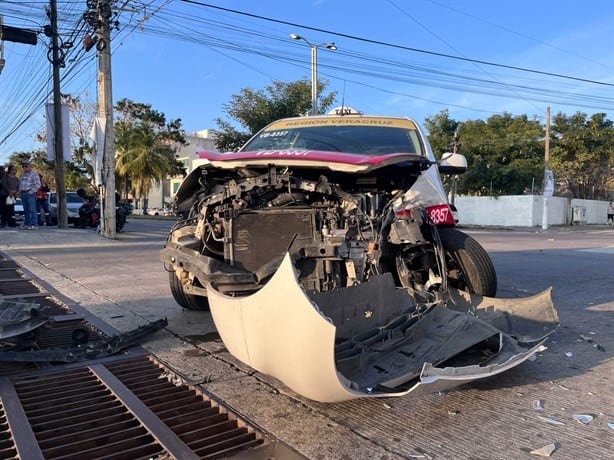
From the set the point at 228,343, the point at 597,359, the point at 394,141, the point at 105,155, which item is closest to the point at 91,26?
the point at 105,155

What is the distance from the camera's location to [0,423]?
257 cm

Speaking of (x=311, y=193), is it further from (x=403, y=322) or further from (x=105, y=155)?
(x=105, y=155)

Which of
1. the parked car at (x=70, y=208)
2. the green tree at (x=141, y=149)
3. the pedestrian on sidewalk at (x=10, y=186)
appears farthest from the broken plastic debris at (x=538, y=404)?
the green tree at (x=141, y=149)

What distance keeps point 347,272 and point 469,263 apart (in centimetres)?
133

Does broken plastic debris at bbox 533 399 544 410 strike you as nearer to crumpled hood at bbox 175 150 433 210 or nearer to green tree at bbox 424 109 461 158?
crumpled hood at bbox 175 150 433 210

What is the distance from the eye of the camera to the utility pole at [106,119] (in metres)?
12.0

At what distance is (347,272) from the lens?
347 cm

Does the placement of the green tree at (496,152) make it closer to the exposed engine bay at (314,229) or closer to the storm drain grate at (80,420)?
the exposed engine bay at (314,229)

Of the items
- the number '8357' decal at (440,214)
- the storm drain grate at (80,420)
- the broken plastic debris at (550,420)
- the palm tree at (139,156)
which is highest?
the palm tree at (139,156)

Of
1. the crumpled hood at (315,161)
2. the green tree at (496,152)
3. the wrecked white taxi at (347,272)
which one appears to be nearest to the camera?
the wrecked white taxi at (347,272)

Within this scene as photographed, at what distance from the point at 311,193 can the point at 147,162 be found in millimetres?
36956

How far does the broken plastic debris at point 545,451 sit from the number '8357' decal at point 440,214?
2031mm

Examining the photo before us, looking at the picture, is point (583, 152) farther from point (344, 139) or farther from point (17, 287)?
point (17, 287)

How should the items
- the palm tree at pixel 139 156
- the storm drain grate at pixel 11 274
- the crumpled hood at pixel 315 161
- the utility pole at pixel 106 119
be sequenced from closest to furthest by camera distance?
1. the crumpled hood at pixel 315 161
2. the storm drain grate at pixel 11 274
3. the utility pole at pixel 106 119
4. the palm tree at pixel 139 156
